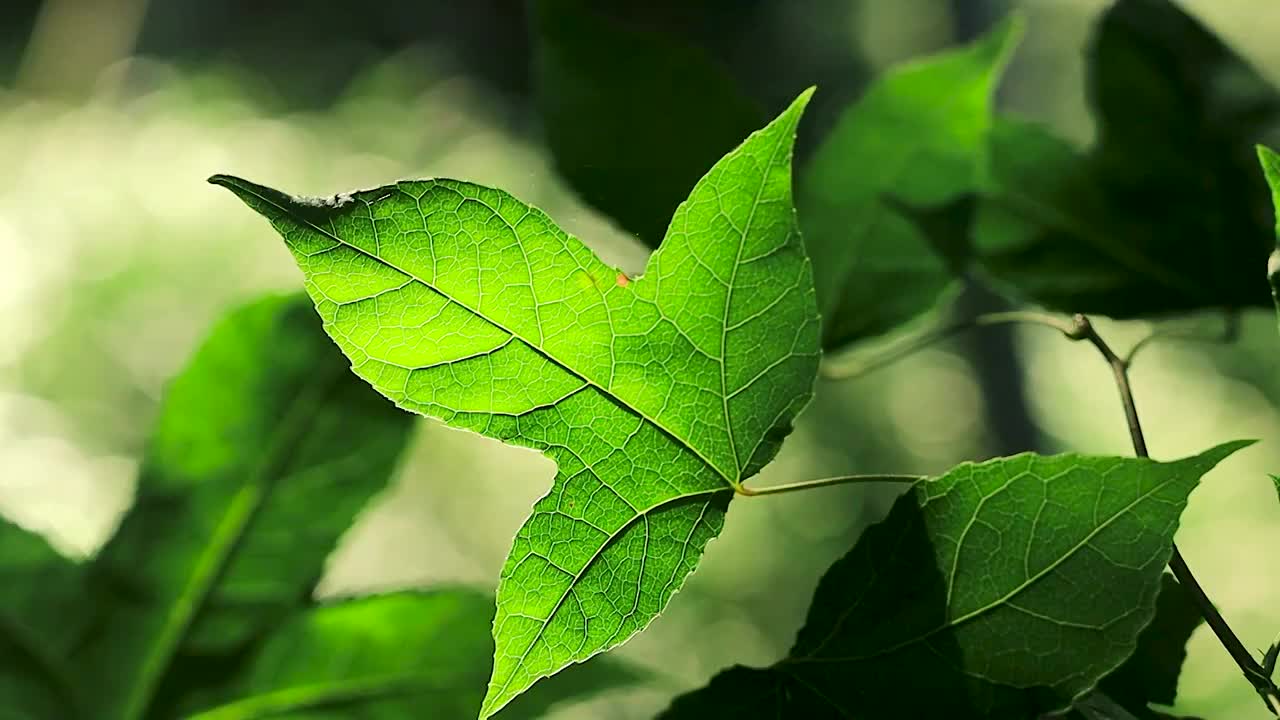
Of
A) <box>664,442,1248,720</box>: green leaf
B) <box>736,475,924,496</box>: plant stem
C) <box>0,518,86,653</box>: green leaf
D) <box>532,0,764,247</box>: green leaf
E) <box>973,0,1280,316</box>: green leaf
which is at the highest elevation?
<box>532,0,764,247</box>: green leaf

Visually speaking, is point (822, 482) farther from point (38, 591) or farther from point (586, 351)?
point (38, 591)

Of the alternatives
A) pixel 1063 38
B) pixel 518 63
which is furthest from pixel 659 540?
pixel 518 63

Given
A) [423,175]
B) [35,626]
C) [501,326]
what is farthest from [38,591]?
[423,175]

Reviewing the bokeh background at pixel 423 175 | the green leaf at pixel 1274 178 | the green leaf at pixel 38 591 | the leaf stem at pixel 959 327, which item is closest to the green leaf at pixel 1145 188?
the leaf stem at pixel 959 327

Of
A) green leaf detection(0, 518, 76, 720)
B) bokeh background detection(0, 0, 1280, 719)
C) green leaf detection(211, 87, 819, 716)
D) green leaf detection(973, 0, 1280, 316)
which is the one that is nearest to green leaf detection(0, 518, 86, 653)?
green leaf detection(0, 518, 76, 720)

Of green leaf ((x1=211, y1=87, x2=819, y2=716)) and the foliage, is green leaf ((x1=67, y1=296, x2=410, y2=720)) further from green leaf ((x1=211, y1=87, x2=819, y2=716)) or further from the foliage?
green leaf ((x1=211, y1=87, x2=819, y2=716))

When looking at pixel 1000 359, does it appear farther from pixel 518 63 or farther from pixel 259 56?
pixel 259 56
